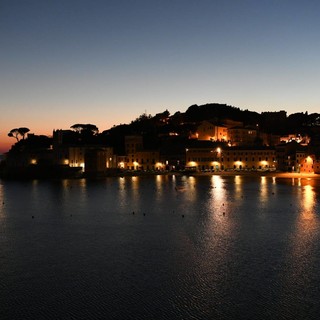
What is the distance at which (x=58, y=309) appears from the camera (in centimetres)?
1035

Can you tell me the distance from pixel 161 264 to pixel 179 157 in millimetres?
56936

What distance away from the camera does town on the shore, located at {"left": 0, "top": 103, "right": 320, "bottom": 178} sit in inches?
2534

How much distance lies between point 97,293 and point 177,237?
7565 millimetres

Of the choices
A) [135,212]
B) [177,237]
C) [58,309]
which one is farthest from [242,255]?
[135,212]

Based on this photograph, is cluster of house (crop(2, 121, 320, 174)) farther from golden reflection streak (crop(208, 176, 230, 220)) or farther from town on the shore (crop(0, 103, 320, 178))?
golden reflection streak (crop(208, 176, 230, 220))

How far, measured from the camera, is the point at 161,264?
14047 millimetres

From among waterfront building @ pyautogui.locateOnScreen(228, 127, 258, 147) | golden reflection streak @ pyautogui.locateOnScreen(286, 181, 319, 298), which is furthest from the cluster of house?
golden reflection streak @ pyautogui.locateOnScreen(286, 181, 319, 298)

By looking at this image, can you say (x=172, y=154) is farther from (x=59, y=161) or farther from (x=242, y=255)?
(x=242, y=255)

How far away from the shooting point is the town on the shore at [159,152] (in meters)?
64.4

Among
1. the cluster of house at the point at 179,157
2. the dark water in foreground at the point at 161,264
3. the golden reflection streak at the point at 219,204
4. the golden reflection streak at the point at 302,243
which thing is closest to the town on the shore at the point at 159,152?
the cluster of house at the point at 179,157

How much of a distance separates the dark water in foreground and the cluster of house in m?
38.0

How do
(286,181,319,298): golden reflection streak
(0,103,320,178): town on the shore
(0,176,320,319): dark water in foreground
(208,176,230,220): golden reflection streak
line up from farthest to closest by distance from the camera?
1. (0,103,320,178): town on the shore
2. (208,176,230,220): golden reflection streak
3. (286,181,319,298): golden reflection streak
4. (0,176,320,319): dark water in foreground

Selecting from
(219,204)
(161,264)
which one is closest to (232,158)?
(219,204)

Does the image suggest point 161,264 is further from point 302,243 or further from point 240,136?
point 240,136
